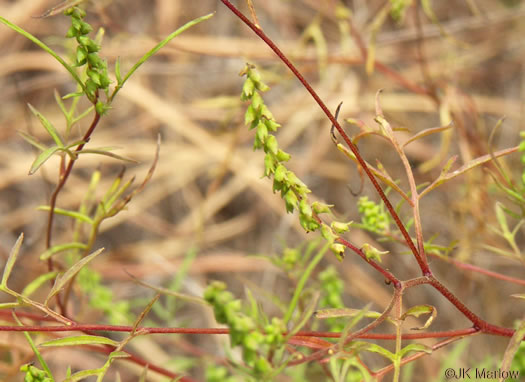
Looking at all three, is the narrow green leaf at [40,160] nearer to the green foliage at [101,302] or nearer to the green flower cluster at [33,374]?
the green flower cluster at [33,374]

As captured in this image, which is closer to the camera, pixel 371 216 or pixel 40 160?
pixel 40 160

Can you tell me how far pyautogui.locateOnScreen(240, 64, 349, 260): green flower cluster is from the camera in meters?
0.41

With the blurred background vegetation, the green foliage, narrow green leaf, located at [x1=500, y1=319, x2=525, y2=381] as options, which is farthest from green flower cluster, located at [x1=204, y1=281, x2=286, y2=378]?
the blurred background vegetation

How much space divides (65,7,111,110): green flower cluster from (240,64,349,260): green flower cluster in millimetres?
122

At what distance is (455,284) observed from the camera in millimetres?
1395

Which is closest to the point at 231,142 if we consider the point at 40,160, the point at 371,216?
the point at 371,216

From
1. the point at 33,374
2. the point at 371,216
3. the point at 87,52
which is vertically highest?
the point at 87,52

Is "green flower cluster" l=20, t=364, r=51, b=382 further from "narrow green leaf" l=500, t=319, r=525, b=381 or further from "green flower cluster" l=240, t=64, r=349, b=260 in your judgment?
"narrow green leaf" l=500, t=319, r=525, b=381

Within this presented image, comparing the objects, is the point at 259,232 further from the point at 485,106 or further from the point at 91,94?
the point at 91,94

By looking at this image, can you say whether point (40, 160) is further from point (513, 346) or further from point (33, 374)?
point (513, 346)

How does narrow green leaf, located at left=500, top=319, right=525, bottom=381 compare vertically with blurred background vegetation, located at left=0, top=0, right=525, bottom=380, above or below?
below

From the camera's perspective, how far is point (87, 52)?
44cm

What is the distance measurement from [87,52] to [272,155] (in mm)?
173

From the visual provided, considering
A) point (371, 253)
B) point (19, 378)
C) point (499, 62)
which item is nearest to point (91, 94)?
point (371, 253)
